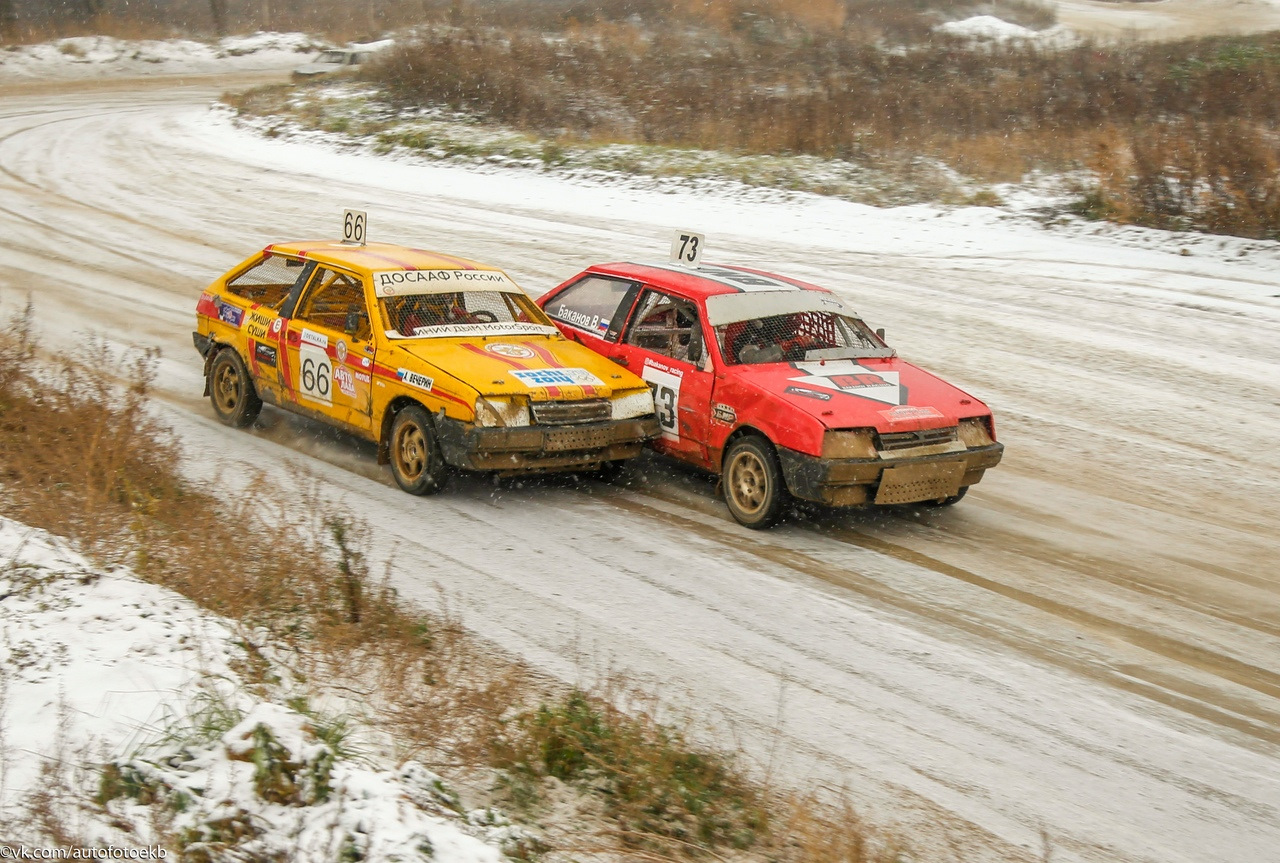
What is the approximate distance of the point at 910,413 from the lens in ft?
27.8

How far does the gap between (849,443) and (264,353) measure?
4744mm

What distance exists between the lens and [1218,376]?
41.4ft

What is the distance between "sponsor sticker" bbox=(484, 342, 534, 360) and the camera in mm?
9156

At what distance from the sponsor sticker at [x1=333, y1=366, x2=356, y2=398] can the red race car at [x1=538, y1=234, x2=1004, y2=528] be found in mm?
1819

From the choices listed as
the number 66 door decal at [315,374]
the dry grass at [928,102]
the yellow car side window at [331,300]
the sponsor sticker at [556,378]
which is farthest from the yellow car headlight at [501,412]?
the dry grass at [928,102]

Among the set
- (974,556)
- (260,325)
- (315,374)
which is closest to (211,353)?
(260,325)

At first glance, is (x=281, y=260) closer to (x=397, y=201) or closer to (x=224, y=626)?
(x=224, y=626)

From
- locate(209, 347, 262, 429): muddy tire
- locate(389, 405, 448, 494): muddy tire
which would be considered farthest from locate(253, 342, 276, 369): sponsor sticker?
locate(389, 405, 448, 494): muddy tire

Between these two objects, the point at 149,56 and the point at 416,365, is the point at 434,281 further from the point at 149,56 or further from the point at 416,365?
the point at 149,56

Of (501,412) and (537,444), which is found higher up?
(501,412)

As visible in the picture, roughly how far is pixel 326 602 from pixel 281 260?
15.2ft

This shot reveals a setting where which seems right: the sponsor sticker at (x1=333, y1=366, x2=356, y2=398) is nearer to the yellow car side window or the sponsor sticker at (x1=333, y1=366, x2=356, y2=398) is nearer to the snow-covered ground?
the yellow car side window

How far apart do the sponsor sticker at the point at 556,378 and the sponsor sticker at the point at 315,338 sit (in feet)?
5.47

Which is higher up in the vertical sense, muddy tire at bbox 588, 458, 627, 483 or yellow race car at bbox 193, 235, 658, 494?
yellow race car at bbox 193, 235, 658, 494
